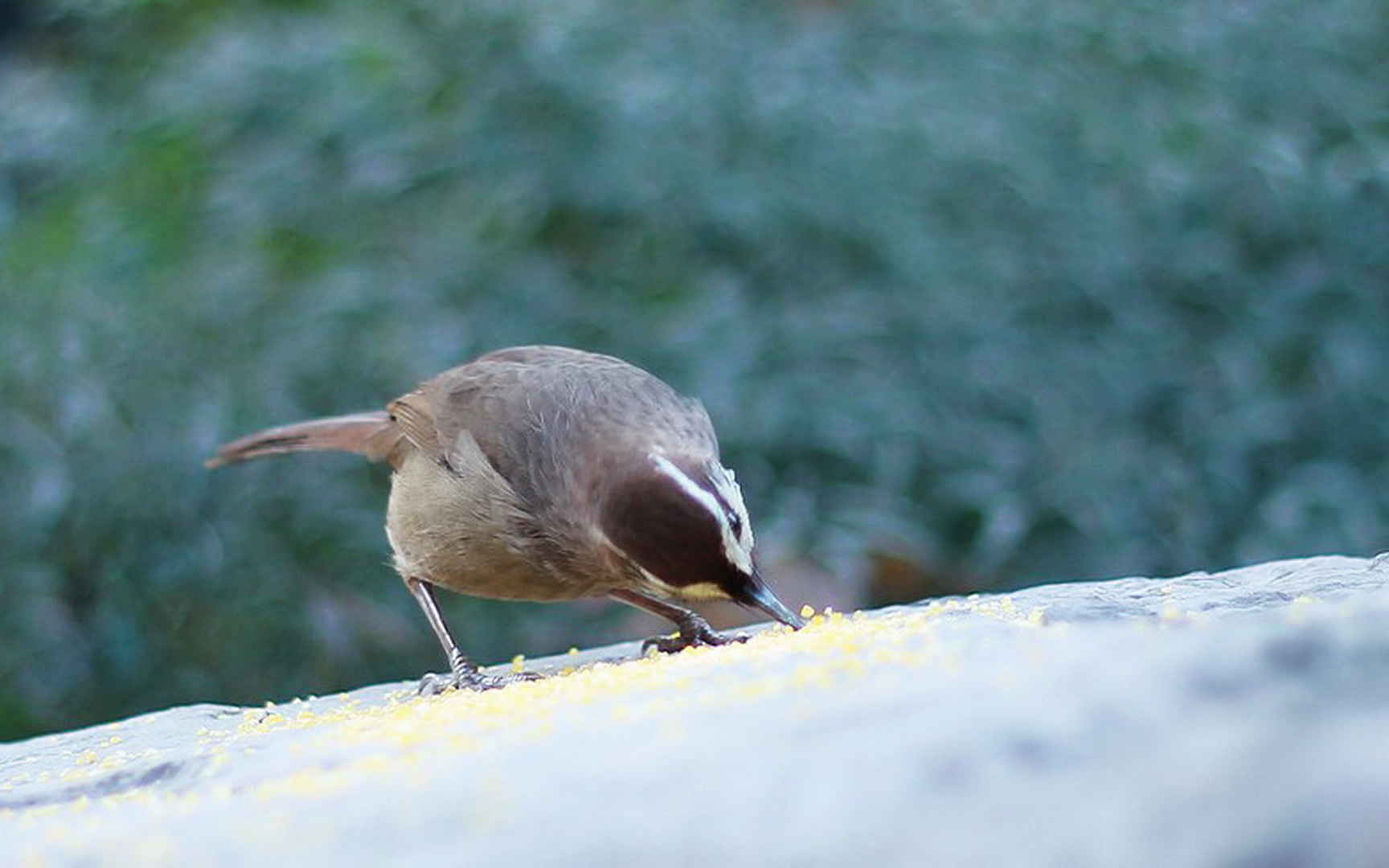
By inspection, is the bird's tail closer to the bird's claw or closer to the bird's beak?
the bird's claw

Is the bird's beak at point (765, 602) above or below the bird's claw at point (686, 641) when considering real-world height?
above

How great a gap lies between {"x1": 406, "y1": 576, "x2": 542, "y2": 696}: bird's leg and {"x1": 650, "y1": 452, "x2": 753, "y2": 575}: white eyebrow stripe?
49cm

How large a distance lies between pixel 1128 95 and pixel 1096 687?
552cm

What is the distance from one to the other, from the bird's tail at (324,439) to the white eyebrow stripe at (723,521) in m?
1.59

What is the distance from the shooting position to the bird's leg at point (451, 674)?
4194mm

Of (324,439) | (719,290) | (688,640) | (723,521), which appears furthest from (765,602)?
(719,290)

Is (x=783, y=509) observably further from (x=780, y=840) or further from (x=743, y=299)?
(x=780, y=840)

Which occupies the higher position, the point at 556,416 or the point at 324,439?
the point at 556,416

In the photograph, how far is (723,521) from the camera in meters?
3.70

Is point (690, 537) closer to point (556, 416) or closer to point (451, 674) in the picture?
point (556, 416)

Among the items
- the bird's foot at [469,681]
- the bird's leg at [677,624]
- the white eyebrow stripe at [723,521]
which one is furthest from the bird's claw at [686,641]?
the white eyebrow stripe at [723,521]

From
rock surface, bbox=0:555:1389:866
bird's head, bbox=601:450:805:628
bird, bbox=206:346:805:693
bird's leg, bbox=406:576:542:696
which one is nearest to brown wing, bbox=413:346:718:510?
bird, bbox=206:346:805:693

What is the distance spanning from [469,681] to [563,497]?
1.59 ft

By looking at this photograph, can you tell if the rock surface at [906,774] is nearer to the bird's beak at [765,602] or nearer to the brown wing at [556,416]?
the bird's beak at [765,602]
